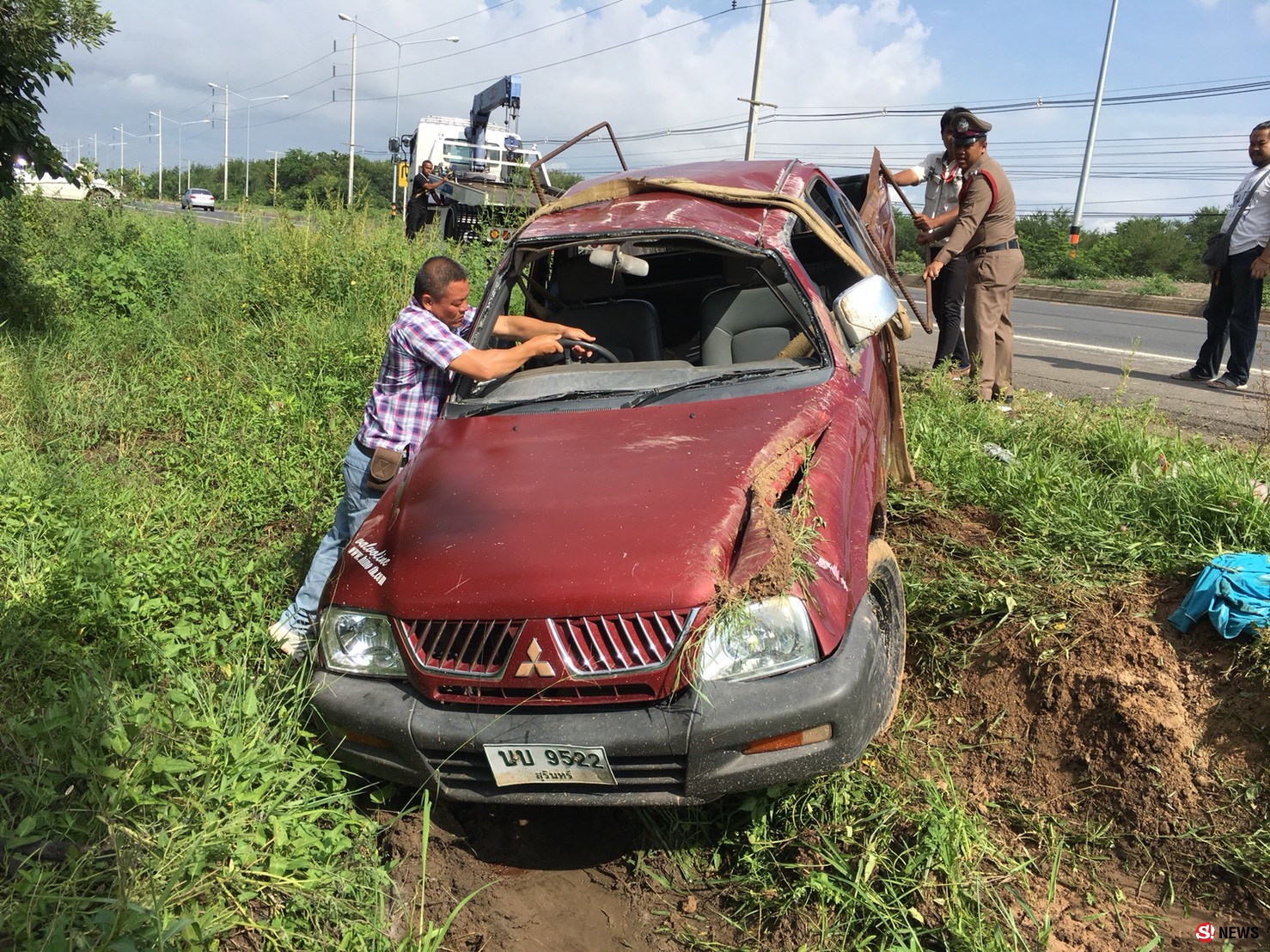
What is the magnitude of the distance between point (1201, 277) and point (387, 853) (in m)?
28.9

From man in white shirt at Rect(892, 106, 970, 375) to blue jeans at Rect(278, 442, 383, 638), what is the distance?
450cm

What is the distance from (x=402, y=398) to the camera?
150 inches

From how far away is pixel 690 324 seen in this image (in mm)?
4836

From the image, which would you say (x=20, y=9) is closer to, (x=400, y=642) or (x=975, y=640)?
(x=400, y=642)

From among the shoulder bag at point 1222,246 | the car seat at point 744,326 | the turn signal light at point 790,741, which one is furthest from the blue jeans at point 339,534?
the shoulder bag at point 1222,246

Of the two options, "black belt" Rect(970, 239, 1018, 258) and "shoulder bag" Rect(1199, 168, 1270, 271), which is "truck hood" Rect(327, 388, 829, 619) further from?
"shoulder bag" Rect(1199, 168, 1270, 271)

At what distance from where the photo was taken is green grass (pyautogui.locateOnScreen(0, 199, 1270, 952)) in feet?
7.64

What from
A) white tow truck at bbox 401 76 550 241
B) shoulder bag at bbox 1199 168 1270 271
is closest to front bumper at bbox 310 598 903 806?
shoulder bag at bbox 1199 168 1270 271

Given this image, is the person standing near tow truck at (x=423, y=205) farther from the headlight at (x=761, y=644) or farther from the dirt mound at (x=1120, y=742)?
the headlight at (x=761, y=644)

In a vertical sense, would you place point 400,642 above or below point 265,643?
above

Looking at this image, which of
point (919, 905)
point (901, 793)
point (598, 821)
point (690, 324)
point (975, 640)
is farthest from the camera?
point (690, 324)

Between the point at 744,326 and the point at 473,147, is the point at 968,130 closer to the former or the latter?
the point at 744,326

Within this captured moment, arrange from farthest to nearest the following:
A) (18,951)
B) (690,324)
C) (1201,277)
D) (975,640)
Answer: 1. (1201,277)
2. (690,324)
3. (975,640)
4. (18,951)

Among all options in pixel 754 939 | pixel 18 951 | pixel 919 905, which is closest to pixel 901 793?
pixel 919 905
